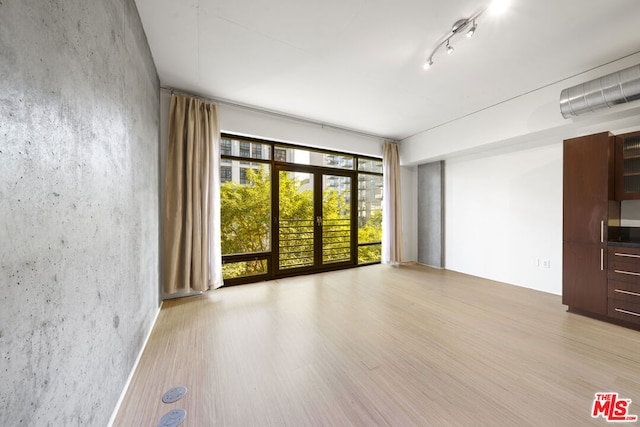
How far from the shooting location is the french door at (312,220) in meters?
3.99

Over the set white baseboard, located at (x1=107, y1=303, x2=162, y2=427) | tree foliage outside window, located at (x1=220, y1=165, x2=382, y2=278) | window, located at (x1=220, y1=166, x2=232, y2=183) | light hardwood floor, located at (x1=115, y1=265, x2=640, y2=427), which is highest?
window, located at (x1=220, y1=166, x2=232, y2=183)

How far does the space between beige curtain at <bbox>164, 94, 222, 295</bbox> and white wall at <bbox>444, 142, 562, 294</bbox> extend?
4315mm

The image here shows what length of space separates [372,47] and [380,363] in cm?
279

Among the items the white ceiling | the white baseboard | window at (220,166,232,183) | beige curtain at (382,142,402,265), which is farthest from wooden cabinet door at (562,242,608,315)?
window at (220,166,232,183)

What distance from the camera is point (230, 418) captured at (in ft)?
4.27

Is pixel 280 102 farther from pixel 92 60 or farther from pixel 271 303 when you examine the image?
pixel 271 303

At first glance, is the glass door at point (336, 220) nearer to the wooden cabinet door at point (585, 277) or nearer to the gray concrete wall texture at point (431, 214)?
the gray concrete wall texture at point (431, 214)

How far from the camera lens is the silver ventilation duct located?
2199mm

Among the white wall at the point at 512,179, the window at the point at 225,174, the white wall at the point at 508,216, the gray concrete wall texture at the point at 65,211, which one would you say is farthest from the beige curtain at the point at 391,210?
the gray concrete wall texture at the point at 65,211

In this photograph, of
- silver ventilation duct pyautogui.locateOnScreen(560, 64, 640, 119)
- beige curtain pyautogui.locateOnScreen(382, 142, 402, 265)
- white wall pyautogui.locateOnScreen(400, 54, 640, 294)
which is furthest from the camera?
beige curtain pyautogui.locateOnScreen(382, 142, 402, 265)

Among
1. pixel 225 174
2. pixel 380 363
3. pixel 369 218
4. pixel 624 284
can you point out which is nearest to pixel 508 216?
pixel 624 284

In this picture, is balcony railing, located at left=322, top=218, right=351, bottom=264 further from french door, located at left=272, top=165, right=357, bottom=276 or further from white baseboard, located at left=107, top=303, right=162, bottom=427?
white baseboard, located at left=107, top=303, right=162, bottom=427

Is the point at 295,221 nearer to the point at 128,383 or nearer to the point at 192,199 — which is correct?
the point at 192,199

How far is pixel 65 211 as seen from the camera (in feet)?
2.93
